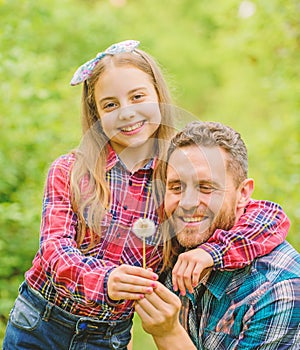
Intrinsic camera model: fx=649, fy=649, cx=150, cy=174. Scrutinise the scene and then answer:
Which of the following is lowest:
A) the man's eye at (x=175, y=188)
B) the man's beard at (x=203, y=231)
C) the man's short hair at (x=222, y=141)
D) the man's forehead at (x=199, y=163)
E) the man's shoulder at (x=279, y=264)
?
the man's shoulder at (x=279, y=264)

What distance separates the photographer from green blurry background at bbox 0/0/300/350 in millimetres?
4191

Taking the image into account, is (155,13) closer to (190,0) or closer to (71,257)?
(190,0)

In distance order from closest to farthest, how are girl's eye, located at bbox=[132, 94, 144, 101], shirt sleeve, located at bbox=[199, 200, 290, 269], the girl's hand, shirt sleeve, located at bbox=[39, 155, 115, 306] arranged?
the girl's hand, shirt sleeve, located at bbox=[39, 155, 115, 306], shirt sleeve, located at bbox=[199, 200, 290, 269], girl's eye, located at bbox=[132, 94, 144, 101]

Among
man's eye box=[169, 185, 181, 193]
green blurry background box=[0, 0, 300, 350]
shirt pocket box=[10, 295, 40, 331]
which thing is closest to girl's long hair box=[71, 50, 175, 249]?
man's eye box=[169, 185, 181, 193]

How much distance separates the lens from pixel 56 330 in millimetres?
2309

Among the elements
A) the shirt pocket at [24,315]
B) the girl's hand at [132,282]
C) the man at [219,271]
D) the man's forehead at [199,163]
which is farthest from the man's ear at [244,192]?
the shirt pocket at [24,315]

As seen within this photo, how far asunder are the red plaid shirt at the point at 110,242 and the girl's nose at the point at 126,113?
180 millimetres

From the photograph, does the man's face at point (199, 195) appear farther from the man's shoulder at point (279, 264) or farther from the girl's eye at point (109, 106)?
the girl's eye at point (109, 106)

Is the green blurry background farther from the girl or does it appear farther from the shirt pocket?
the shirt pocket

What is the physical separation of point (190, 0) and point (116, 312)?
50.2 ft

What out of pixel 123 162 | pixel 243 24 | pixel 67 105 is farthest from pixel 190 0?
pixel 123 162

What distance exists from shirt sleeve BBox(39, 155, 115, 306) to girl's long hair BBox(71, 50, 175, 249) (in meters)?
0.04

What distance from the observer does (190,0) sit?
16688 mm

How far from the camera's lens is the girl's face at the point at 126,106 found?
7.39 feet
